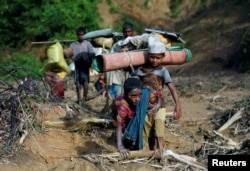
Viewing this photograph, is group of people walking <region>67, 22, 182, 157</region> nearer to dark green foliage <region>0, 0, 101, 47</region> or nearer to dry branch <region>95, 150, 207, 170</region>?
dry branch <region>95, 150, 207, 170</region>

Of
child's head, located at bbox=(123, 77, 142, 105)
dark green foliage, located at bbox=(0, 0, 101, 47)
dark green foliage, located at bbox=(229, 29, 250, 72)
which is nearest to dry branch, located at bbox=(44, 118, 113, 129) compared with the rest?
child's head, located at bbox=(123, 77, 142, 105)

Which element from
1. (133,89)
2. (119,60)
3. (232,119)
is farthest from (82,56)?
(133,89)

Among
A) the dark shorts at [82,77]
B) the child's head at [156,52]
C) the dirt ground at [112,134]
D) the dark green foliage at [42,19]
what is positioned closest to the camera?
the dirt ground at [112,134]

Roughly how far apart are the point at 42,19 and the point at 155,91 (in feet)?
40.8

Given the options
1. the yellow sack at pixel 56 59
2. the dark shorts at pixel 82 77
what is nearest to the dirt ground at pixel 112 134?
the dark shorts at pixel 82 77

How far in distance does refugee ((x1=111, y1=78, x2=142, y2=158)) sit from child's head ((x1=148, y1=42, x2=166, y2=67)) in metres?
0.48

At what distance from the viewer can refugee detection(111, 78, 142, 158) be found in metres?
5.08

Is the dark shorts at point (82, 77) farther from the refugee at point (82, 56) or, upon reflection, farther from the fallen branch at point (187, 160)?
the fallen branch at point (187, 160)

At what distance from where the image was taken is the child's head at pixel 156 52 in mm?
5515

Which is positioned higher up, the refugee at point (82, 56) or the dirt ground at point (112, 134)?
the refugee at point (82, 56)

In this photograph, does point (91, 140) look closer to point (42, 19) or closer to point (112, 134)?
point (112, 134)

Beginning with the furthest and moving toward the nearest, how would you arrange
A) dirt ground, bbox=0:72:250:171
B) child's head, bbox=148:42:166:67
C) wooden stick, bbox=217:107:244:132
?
wooden stick, bbox=217:107:244:132
child's head, bbox=148:42:166:67
dirt ground, bbox=0:72:250:171

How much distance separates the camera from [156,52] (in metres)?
5.53

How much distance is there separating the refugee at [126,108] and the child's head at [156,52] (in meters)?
0.48
